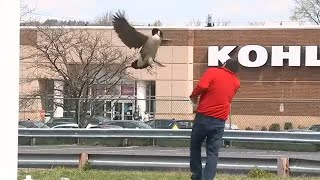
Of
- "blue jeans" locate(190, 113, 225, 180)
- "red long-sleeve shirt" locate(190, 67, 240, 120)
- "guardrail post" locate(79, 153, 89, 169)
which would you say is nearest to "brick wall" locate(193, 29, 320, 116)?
"guardrail post" locate(79, 153, 89, 169)

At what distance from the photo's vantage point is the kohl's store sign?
150 feet

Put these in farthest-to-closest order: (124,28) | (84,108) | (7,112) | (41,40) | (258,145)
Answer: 1. (41,40)
2. (84,108)
3. (258,145)
4. (124,28)
5. (7,112)

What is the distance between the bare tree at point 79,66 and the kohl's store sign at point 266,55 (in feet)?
32.1

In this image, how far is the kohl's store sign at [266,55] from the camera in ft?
150

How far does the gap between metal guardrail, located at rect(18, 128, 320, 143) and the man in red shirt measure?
5.50 m

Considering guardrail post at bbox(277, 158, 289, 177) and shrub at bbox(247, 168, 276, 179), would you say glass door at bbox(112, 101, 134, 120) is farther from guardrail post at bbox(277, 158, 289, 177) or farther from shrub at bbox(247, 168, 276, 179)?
guardrail post at bbox(277, 158, 289, 177)

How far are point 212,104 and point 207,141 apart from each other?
502mm

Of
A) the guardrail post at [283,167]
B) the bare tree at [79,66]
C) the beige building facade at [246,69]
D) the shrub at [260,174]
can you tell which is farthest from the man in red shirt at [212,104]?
the beige building facade at [246,69]

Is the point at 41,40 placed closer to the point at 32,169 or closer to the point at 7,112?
the point at 32,169

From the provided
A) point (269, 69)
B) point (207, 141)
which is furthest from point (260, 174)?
point (269, 69)

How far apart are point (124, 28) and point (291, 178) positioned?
527cm

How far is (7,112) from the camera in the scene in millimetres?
4496

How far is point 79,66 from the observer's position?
113 ft

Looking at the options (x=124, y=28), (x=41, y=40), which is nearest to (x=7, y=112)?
(x=124, y=28)
